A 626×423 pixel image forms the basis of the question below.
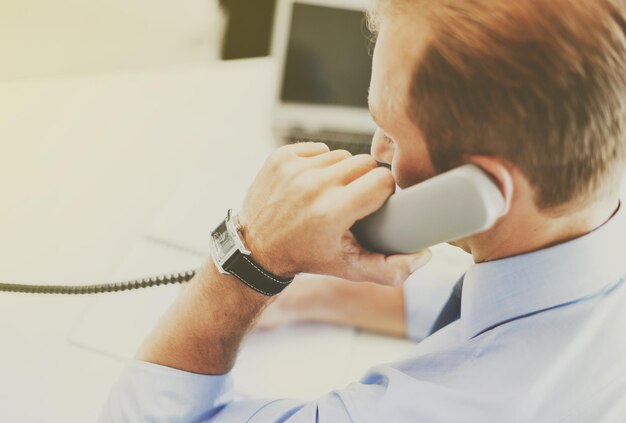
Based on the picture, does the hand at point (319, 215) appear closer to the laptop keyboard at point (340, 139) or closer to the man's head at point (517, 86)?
the man's head at point (517, 86)

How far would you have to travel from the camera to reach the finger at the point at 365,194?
51cm

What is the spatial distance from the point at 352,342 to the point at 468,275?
21cm

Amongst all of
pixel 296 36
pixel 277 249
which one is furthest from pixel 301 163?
pixel 296 36

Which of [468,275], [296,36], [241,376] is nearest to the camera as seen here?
[468,275]

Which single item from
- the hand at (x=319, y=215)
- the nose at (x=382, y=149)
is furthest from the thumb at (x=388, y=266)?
the nose at (x=382, y=149)

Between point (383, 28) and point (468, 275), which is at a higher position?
point (383, 28)

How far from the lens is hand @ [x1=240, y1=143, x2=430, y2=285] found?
52 centimetres

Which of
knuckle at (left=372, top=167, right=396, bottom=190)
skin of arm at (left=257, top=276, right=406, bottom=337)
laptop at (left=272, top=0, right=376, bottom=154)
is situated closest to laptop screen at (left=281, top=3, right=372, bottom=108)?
laptop at (left=272, top=0, right=376, bottom=154)

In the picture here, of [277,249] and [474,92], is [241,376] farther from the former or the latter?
[474,92]

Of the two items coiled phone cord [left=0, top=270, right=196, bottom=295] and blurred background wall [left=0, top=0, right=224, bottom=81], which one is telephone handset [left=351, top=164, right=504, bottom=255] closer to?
coiled phone cord [left=0, top=270, right=196, bottom=295]

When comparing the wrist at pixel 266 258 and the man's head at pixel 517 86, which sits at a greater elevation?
the man's head at pixel 517 86

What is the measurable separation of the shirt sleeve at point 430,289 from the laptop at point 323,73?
0.93 feet

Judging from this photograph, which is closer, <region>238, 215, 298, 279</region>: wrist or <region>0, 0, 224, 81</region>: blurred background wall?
<region>238, 215, 298, 279</region>: wrist

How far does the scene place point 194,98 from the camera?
1086 mm
